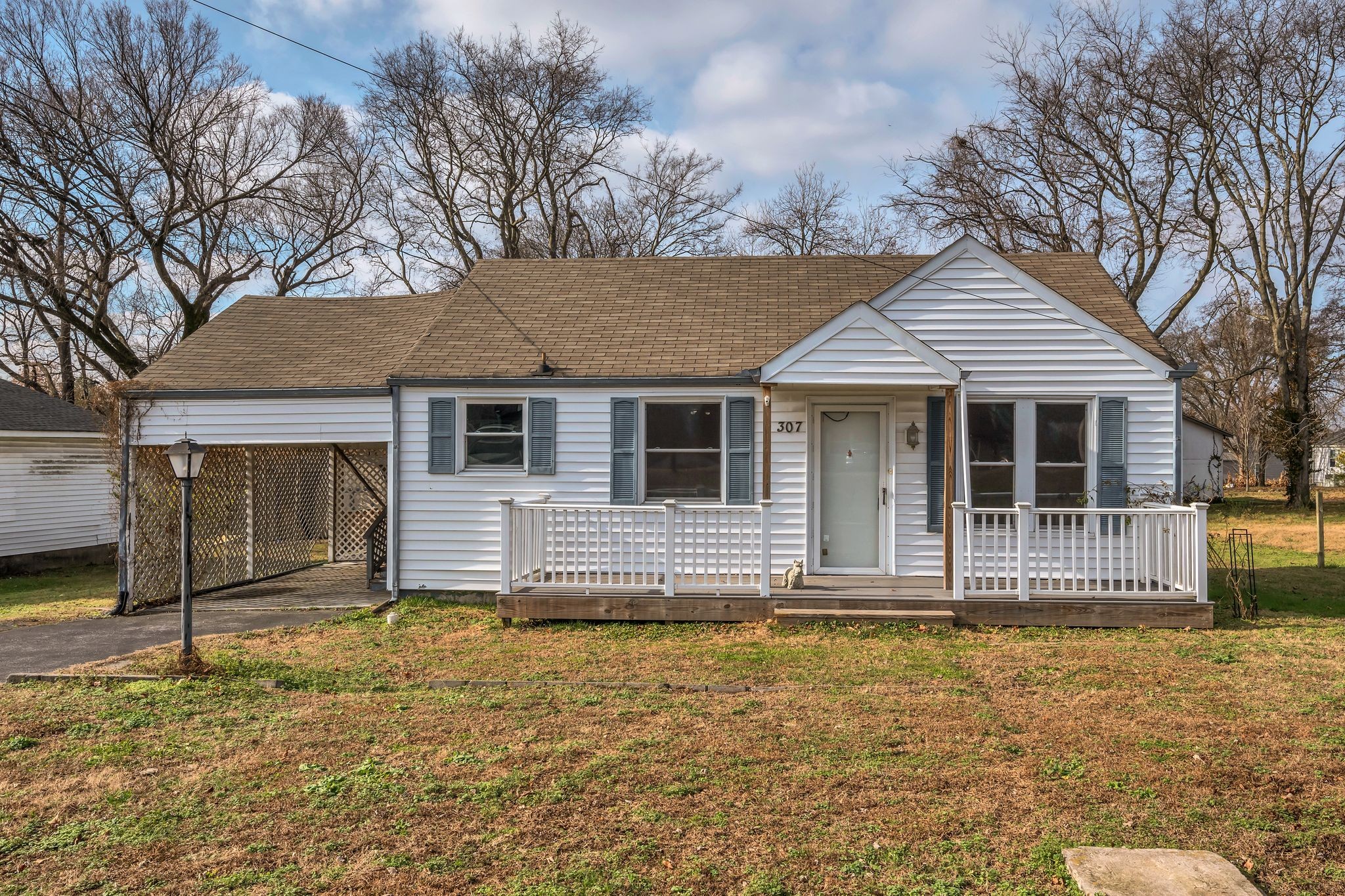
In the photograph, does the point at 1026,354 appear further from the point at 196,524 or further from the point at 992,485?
the point at 196,524

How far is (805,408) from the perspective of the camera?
10055mm

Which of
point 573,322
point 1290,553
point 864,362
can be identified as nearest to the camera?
point 864,362

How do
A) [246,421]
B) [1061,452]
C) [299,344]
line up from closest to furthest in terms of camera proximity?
1. [1061,452]
2. [246,421]
3. [299,344]

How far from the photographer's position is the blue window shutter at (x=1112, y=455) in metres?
9.66

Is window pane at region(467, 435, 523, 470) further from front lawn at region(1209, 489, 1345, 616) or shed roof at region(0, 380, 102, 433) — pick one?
shed roof at region(0, 380, 102, 433)

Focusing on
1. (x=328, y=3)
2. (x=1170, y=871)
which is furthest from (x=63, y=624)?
(x=1170, y=871)

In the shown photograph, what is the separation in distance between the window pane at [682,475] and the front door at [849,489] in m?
1.32

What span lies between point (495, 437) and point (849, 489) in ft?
15.0

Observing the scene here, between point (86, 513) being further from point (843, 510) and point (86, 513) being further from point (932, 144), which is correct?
point (932, 144)

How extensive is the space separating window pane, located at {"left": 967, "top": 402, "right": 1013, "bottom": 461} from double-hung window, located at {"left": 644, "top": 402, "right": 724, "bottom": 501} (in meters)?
3.08

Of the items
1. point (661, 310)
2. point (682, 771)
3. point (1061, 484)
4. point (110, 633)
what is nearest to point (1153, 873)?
point (682, 771)

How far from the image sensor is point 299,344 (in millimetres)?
12211

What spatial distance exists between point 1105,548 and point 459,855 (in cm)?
846

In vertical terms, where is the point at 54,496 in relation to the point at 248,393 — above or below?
below
